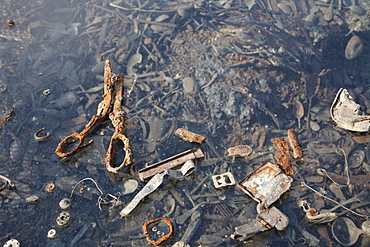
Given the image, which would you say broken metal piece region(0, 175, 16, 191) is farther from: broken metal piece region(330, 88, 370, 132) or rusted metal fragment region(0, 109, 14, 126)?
broken metal piece region(330, 88, 370, 132)

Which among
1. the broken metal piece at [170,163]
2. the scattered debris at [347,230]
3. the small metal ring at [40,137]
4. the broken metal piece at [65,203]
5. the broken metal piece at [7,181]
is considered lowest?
the scattered debris at [347,230]

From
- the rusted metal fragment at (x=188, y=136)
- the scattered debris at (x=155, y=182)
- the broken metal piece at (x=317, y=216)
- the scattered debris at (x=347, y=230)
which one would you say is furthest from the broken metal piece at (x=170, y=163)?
the scattered debris at (x=347, y=230)

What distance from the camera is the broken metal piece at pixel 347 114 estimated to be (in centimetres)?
546

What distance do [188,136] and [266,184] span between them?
1.46 m

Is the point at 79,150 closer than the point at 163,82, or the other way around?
the point at 79,150

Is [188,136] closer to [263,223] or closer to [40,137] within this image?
[263,223]

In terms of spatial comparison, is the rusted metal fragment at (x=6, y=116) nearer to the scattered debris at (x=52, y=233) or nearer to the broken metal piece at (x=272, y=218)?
the scattered debris at (x=52, y=233)

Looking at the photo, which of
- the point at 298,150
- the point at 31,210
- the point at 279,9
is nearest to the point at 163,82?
the point at 298,150

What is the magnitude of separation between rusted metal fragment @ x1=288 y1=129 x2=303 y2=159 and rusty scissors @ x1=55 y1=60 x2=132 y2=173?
8.61ft

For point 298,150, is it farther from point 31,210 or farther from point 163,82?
point 31,210

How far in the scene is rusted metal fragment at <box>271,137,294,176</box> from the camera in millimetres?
4984

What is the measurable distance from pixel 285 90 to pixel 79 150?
3895mm

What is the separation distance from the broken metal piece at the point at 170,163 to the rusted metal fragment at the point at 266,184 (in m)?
0.84

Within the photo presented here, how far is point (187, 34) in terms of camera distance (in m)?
7.05
